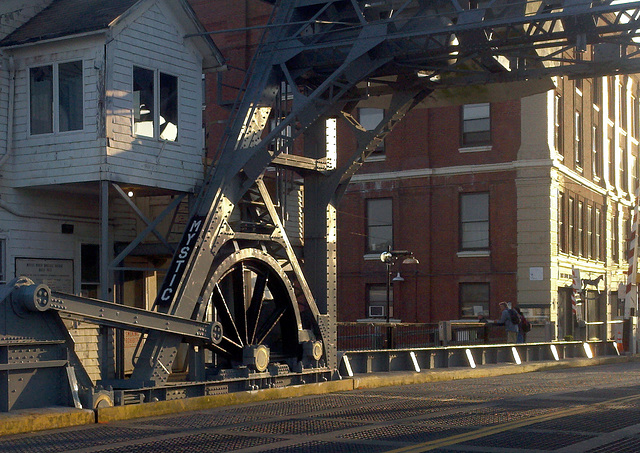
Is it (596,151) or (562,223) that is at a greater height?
(596,151)

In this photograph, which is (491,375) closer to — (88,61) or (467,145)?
(88,61)

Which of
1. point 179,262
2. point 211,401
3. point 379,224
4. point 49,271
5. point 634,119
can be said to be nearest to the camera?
point 211,401

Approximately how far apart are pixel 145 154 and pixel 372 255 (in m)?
25.0

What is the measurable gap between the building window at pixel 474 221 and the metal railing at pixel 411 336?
398 cm

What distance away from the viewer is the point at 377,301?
42.3 m

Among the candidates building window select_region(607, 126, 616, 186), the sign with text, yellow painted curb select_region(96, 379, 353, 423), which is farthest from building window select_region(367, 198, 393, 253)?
the sign with text

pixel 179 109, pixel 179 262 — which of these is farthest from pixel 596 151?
pixel 179 262

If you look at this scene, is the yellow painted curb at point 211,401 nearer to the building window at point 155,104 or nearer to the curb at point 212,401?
the curb at point 212,401

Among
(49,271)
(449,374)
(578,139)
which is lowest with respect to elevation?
(449,374)

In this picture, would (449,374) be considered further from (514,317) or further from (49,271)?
(49,271)

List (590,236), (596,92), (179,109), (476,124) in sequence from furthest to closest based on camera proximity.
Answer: (596,92)
(590,236)
(476,124)
(179,109)

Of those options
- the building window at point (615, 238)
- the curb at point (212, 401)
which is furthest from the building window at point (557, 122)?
the curb at point (212, 401)

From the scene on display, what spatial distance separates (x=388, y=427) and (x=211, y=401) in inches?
162

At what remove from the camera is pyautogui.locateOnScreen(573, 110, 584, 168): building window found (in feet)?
143
